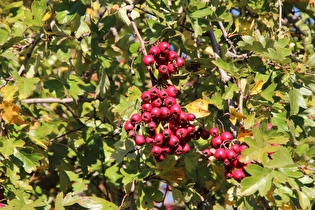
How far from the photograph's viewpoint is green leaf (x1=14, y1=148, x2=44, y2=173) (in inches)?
75.8

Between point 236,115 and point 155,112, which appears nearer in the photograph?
point 155,112

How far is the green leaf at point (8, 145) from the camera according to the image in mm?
1812

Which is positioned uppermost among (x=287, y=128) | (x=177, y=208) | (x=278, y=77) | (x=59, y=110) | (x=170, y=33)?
(x=170, y=33)

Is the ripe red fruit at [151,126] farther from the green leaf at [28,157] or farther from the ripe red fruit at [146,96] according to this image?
the green leaf at [28,157]

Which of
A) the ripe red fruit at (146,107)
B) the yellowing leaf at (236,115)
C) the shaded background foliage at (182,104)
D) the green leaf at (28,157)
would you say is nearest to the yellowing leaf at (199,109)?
the shaded background foliage at (182,104)

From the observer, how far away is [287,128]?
1842mm

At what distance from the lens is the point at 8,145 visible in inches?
72.7

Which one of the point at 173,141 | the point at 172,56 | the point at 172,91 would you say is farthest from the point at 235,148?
the point at 172,56

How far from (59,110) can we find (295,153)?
2.25 m

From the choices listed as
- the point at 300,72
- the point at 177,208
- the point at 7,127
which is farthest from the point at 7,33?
the point at 177,208

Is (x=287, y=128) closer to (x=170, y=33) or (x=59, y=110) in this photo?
(x=170, y=33)

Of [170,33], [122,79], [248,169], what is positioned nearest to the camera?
[248,169]

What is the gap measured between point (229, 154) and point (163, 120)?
1.14ft

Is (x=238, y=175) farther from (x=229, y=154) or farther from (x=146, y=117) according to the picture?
(x=146, y=117)
